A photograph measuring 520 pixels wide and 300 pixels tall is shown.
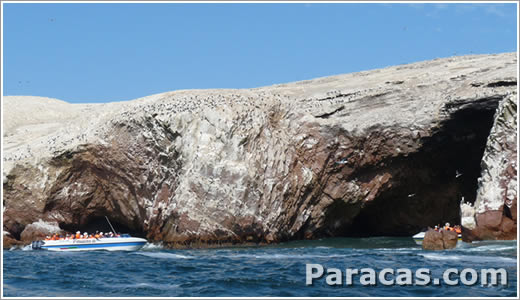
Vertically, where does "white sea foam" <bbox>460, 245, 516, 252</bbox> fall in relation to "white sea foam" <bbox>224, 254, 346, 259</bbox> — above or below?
above

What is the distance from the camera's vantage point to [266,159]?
6166cm

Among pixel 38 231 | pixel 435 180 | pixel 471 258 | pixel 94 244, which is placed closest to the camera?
pixel 471 258

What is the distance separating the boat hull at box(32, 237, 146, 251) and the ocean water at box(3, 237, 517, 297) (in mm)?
8880

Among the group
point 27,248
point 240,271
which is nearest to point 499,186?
point 240,271

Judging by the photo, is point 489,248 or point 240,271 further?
point 489,248

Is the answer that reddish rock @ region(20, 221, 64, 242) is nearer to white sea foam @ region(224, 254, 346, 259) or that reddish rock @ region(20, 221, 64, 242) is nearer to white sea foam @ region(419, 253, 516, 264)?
white sea foam @ region(224, 254, 346, 259)

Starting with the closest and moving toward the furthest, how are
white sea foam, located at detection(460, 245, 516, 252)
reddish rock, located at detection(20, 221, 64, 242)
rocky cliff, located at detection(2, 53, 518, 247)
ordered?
white sea foam, located at detection(460, 245, 516, 252), rocky cliff, located at detection(2, 53, 518, 247), reddish rock, located at detection(20, 221, 64, 242)

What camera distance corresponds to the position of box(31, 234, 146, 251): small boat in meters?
59.2

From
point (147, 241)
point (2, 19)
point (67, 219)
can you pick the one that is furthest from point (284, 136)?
point (2, 19)

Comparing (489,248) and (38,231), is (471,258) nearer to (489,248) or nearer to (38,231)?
(489,248)

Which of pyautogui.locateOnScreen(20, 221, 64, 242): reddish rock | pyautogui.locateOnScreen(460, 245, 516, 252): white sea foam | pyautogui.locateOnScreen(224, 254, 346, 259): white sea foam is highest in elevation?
pyautogui.locateOnScreen(20, 221, 64, 242): reddish rock

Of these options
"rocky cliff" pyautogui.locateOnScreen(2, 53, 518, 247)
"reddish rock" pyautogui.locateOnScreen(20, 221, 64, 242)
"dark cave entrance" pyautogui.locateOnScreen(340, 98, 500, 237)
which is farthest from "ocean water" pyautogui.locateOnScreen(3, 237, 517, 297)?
"reddish rock" pyautogui.locateOnScreen(20, 221, 64, 242)

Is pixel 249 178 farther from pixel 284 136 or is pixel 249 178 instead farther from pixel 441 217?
pixel 441 217

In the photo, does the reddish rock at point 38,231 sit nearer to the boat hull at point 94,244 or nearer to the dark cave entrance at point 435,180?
the boat hull at point 94,244
